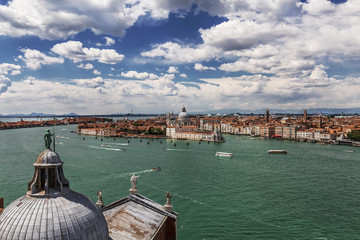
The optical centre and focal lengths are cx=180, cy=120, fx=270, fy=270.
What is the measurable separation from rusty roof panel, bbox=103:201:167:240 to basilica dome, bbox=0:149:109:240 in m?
1.76

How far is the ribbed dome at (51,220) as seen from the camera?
411 centimetres

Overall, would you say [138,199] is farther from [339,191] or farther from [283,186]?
[339,191]

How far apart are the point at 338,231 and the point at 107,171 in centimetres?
1957

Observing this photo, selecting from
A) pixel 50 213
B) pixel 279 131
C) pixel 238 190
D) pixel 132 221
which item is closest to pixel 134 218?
pixel 132 221

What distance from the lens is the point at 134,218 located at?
282 inches

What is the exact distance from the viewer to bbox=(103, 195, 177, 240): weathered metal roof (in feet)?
21.1

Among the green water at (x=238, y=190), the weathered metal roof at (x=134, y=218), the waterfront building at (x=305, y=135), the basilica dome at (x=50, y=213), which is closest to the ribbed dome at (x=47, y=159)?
the basilica dome at (x=50, y=213)

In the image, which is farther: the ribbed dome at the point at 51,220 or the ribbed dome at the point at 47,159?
the ribbed dome at the point at 47,159

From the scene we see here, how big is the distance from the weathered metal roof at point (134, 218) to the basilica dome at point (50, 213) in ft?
5.63

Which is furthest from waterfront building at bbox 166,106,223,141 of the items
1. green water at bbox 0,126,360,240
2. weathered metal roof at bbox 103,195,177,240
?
weathered metal roof at bbox 103,195,177,240

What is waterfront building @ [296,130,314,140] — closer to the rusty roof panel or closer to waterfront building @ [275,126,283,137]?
waterfront building @ [275,126,283,137]

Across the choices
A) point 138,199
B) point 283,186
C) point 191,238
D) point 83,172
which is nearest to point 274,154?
point 283,186

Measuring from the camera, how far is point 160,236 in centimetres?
707

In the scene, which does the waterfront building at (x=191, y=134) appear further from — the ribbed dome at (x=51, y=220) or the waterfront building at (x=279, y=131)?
the ribbed dome at (x=51, y=220)
